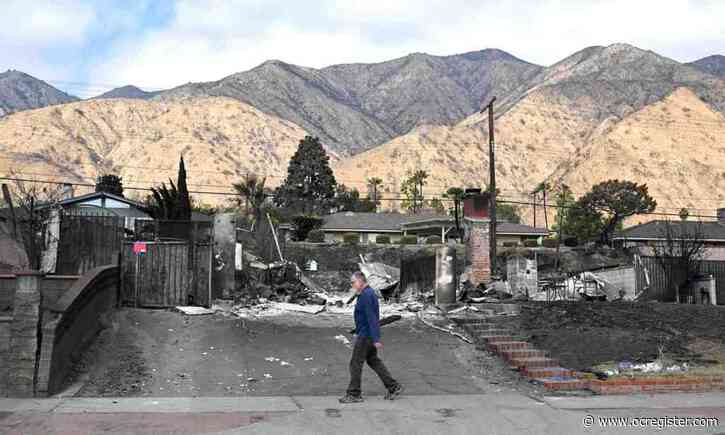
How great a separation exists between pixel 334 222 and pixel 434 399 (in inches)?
2478

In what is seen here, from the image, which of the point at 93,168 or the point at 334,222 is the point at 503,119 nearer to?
the point at 93,168

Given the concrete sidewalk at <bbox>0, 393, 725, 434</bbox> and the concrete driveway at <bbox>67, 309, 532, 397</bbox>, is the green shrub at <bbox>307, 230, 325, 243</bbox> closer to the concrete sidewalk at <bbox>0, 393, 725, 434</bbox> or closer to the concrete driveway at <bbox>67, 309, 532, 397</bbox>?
the concrete driveway at <bbox>67, 309, 532, 397</bbox>

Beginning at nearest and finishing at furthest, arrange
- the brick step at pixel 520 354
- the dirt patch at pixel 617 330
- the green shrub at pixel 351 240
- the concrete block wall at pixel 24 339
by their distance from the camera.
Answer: the concrete block wall at pixel 24 339, the brick step at pixel 520 354, the dirt patch at pixel 617 330, the green shrub at pixel 351 240

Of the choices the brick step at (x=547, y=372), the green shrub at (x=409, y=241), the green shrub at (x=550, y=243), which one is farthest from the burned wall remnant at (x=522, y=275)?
the green shrub at (x=550, y=243)

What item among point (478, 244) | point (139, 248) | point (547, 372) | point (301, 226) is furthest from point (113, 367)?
point (301, 226)

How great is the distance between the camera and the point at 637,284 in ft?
73.2

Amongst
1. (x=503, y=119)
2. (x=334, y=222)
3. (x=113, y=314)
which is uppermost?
(x=503, y=119)

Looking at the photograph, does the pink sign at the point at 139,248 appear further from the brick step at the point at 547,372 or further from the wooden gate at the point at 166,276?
the brick step at the point at 547,372

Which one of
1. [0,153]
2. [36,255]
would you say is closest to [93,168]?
[0,153]

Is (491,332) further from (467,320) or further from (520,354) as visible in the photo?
(520,354)

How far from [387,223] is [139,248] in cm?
5838

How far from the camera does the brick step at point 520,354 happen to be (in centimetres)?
1273

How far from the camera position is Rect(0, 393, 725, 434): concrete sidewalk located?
8.47 m

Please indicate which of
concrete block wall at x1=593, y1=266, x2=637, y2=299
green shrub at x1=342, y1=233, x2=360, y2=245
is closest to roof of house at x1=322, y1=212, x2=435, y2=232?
green shrub at x1=342, y1=233, x2=360, y2=245
